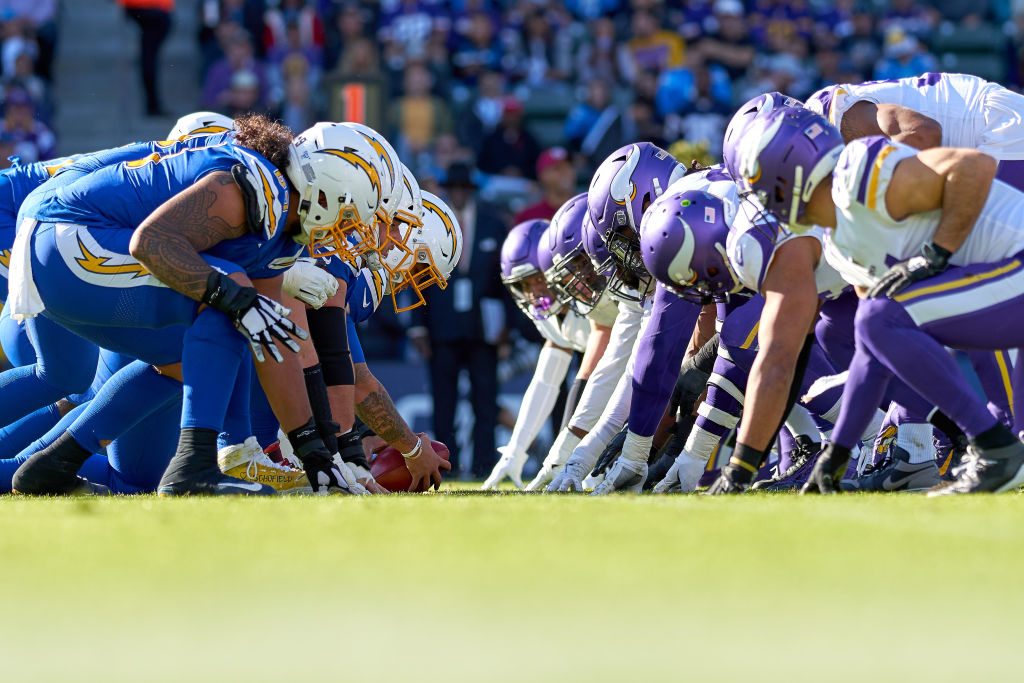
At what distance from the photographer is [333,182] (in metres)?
5.20

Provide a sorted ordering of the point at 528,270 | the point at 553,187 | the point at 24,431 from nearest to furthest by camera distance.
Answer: the point at 24,431 < the point at 528,270 < the point at 553,187

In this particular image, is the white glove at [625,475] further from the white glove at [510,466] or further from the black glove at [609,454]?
the white glove at [510,466]

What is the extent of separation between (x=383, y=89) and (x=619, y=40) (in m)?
3.09

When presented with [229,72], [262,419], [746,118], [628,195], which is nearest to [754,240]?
[746,118]

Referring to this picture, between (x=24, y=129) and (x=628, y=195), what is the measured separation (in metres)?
9.26

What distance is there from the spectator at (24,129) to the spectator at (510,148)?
454cm

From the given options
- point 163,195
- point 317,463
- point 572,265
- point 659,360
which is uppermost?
point 163,195

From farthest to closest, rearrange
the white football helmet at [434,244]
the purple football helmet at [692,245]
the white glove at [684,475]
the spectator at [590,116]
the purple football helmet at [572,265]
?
1. the spectator at [590,116]
2. the purple football helmet at [572,265]
3. the white football helmet at [434,244]
4. the white glove at [684,475]
5. the purple football helmet at [692,245]

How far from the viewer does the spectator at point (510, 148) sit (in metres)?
13.1

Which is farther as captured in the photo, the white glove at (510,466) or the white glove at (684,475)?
the white glove at (510,466)

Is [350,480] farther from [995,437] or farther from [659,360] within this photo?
[995,437]

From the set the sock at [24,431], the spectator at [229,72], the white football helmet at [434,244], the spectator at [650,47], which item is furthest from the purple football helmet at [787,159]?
the spectator at [650,47]

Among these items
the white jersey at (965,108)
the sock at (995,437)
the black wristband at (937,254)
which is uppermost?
the white jersey at (965,108)

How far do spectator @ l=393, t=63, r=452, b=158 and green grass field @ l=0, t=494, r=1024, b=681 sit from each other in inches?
388
